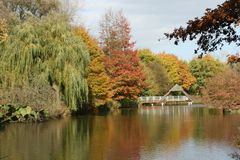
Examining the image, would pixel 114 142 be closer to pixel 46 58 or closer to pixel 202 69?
pixel 46 58

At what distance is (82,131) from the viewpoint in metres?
23.7

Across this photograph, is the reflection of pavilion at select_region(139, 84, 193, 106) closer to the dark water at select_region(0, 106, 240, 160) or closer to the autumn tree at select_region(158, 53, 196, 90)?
the autumn tree at select_region(158, 53, 196, 90)

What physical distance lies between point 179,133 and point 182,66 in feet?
165

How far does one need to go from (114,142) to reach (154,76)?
42501 millimetres

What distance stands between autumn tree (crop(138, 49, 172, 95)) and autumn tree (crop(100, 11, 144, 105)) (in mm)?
9943

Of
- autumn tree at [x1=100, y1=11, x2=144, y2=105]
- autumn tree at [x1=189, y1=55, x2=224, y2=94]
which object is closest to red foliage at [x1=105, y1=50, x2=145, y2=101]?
autumn tree at [x1=100, y1=11, x2=144, y2=105]

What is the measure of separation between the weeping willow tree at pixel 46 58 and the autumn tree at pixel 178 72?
128 feet

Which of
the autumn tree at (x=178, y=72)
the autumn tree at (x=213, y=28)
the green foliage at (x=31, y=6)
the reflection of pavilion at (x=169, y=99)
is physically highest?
the green foliage at (x=31, y=6)

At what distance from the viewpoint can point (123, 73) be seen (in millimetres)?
46375

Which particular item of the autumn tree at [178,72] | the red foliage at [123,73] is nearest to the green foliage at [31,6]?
the red foliage at [123,73]

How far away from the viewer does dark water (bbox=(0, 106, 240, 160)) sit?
1542 centimetres

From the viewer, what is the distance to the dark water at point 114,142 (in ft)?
50.6

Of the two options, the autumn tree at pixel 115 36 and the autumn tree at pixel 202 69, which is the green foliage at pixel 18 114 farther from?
the autumn tree at pixel 202 69

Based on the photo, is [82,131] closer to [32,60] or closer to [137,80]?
[32,60]
